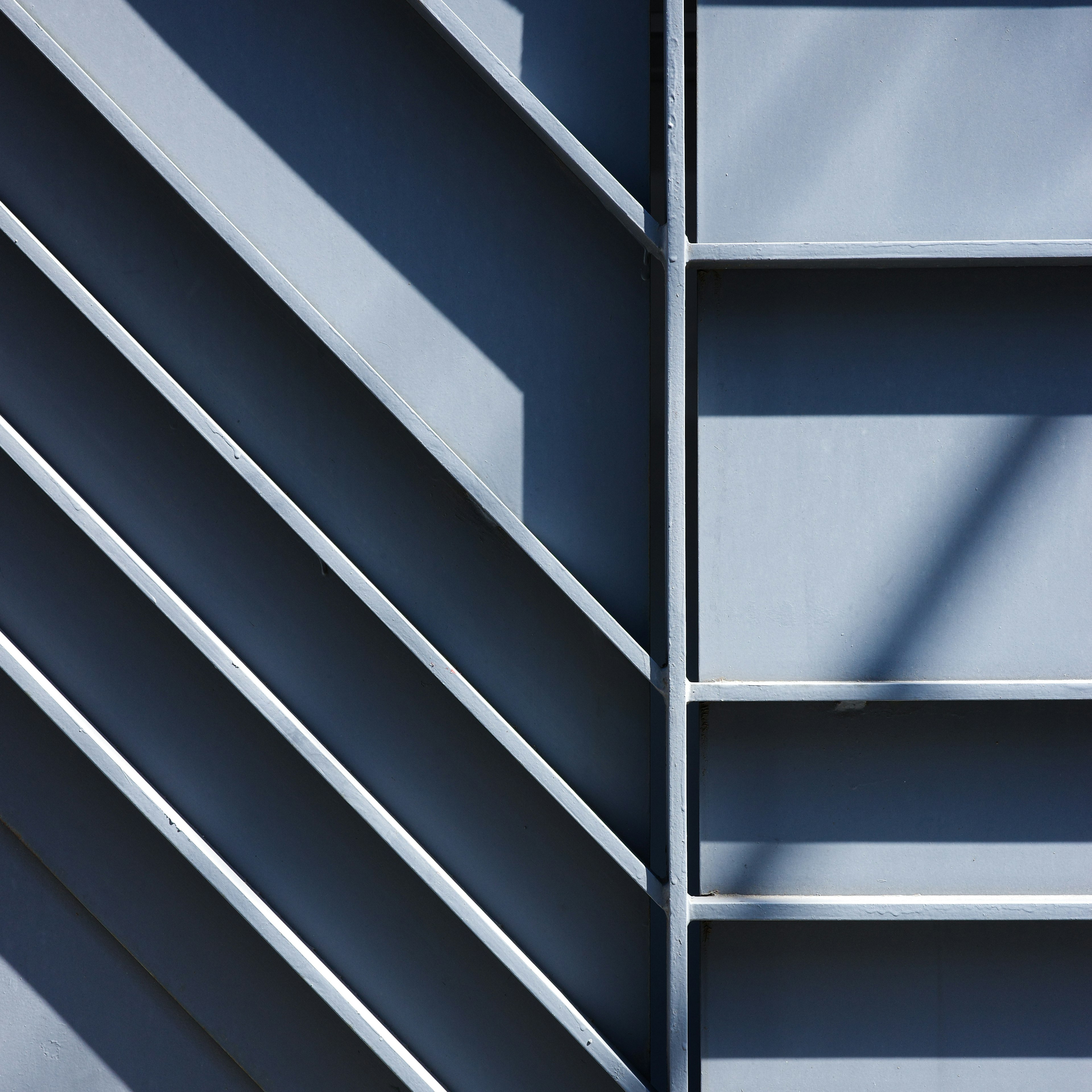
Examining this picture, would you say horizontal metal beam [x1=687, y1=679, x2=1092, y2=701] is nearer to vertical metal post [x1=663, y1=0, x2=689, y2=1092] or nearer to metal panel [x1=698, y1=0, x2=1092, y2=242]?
vertical metal post [x1=663, y1=0, x2=689, y2=1092]

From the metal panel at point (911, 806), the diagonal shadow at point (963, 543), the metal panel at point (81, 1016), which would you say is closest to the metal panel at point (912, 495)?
the diagonal shadow at point (963, 543)

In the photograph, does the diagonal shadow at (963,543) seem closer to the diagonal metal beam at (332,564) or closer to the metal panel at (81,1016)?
the diagonal metal beam at (332,564)

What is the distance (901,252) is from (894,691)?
1.03 m

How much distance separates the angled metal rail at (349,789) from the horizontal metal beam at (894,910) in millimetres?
383

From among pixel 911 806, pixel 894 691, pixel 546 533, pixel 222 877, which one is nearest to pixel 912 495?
pixel 894 691

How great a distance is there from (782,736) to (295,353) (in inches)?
59.4

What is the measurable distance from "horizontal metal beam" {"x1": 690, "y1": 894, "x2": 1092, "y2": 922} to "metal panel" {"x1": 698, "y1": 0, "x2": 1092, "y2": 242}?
1571 millimetres

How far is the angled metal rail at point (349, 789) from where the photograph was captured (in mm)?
Result: 1869

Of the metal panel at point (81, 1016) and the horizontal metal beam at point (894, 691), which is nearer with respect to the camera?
the horizontal metal beam at point (894, 691)

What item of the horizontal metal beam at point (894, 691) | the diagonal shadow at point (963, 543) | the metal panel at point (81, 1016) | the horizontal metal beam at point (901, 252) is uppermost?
the horizontal metal beam at point (901, 252)

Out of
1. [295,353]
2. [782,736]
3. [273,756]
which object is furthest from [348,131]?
[782,736]

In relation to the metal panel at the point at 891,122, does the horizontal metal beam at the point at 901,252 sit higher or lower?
lower

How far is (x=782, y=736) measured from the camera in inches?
76.3

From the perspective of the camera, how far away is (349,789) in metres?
1.87
